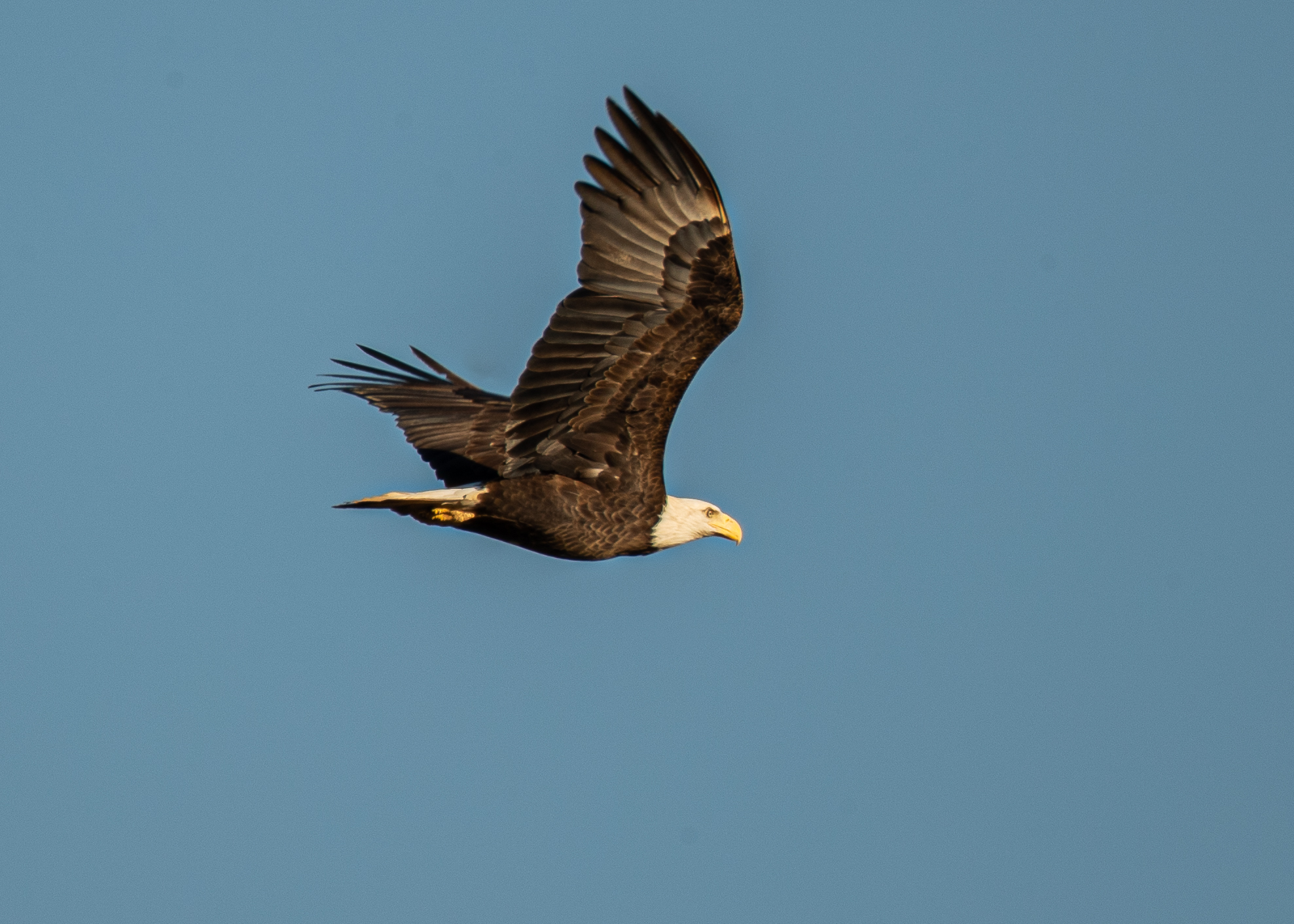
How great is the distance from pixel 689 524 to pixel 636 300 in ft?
5.24

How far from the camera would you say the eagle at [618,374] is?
318 inches

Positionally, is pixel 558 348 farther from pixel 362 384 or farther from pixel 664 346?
pixel 362 384

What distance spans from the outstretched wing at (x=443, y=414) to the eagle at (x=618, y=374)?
4 cm

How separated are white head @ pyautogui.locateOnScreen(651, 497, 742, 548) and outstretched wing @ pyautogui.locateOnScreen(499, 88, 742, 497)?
0.59 metres

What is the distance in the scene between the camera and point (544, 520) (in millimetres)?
9008

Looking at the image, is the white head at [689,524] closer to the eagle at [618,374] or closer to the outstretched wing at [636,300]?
the eagle at [618,374]

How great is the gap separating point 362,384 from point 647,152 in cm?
355

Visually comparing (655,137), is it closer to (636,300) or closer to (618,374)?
(636,300)

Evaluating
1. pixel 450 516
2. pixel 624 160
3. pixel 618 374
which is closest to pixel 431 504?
pixel 450 516

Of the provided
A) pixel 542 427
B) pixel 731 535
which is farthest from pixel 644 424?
pixel 731 535

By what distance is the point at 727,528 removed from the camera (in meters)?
9.57

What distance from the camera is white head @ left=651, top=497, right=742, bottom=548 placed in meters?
9.26

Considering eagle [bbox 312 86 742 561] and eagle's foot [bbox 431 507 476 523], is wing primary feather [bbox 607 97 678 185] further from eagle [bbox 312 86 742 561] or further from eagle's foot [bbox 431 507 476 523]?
eagle's foot [bbox 431 507 476 523]

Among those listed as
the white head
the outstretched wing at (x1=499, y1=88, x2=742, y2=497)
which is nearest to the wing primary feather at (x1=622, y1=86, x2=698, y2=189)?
the outstretched wing at (x1=499, y1=88, x2=742, y2=497)
